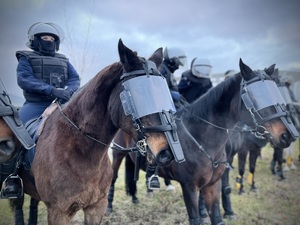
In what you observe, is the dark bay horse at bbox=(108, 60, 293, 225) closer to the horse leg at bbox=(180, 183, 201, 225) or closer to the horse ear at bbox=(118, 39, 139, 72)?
the horse leg at bbox=(180, 183, 201, 225)

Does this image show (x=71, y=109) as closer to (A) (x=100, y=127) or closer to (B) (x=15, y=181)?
(A) (x=100, y=127)

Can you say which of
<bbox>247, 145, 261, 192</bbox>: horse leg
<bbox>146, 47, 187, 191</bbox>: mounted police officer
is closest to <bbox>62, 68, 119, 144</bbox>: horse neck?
<bbox>146, 47, 187, 191</bbox>: mounted police officer

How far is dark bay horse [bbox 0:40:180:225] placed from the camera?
2.38 meters

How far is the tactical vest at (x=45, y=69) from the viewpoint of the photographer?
349 centimetres

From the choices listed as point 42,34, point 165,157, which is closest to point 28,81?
point 42,34

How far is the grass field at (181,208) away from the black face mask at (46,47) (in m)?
3.41

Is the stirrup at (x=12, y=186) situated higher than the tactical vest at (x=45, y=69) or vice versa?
the tactical vest at (x=45, y=69)

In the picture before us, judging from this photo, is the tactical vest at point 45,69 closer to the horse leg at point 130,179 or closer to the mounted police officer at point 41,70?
the mounted police officer at point 41,70

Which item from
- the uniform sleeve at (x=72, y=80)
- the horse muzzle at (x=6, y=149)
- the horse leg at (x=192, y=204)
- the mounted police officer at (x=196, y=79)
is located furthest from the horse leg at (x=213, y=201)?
the horse muzzle at (x=6, y=149)

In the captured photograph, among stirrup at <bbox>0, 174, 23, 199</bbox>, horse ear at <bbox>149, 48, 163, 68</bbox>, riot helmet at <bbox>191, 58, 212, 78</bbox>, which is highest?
riot helmet at <bbox>191, 58, 212, 78</bbox>

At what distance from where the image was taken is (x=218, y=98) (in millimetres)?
4215

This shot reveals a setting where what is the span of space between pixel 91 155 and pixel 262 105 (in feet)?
8.14

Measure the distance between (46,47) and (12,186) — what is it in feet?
6.12

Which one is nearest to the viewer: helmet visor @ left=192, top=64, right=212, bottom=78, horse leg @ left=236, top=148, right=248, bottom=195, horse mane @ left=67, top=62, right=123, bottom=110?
horse mane @ left=67, top=62, right=123, bottom=110
